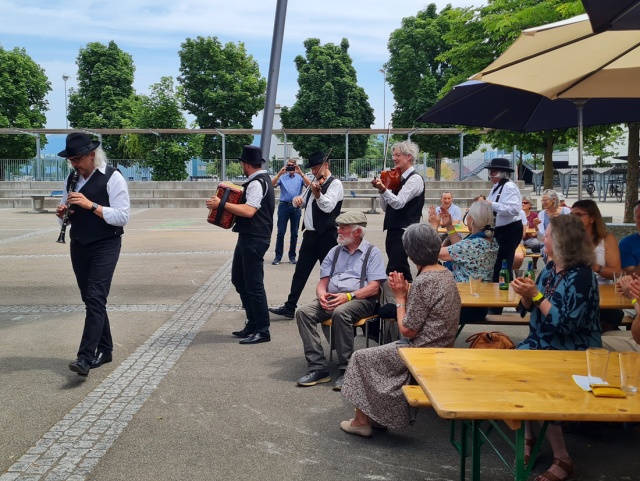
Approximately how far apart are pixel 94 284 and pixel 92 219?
20.9 inches

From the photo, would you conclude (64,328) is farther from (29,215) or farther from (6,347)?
(29,215)

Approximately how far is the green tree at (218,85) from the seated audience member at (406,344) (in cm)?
4427

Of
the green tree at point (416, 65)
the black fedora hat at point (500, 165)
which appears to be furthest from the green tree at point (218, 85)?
the black fedora hat at point (500, 165)

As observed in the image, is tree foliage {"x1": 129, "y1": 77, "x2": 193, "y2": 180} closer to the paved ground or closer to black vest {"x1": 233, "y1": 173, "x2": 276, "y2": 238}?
the paved ground

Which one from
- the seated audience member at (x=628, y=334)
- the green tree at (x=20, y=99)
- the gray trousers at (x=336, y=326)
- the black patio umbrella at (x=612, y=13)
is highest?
the green tree at (x=20, y=99)

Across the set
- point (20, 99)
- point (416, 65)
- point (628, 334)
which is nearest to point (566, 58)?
point (628, 334)

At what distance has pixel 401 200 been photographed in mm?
6582

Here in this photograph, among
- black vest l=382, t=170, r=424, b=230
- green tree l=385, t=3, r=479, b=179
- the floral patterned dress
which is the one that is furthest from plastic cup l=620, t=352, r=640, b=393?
green tree l=385, t=3, r=479, b=179

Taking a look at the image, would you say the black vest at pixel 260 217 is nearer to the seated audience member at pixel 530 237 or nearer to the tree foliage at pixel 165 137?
the seated audience member at pixel 530 237

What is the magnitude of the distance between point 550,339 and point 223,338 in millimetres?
3759

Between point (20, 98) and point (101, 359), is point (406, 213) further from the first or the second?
point (20, 98)

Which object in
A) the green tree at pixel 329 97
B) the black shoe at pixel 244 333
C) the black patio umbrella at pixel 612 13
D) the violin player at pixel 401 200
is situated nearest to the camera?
the black patio umbrella at pixel 612 13

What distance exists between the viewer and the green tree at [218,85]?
159ft

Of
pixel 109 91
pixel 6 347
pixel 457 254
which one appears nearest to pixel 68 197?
pixel 6 347
